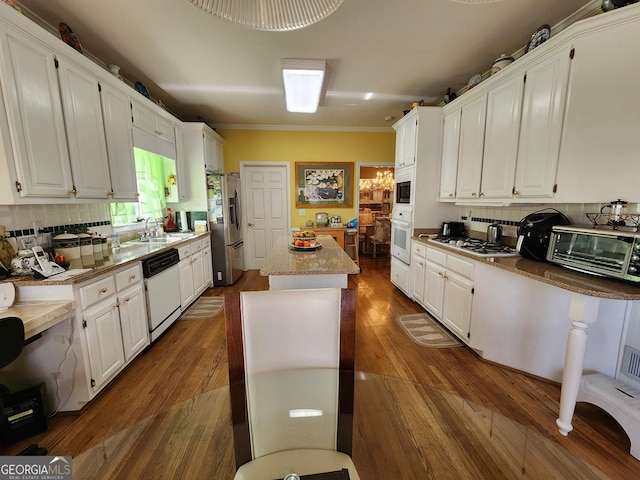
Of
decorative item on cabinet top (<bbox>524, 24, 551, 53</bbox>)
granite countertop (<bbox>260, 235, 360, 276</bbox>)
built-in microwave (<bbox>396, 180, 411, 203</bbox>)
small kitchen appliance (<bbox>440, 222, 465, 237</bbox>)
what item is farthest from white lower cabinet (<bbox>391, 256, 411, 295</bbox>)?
decorative item on cabinet top (<bbox>524, 24, 551, 53</bbox>)

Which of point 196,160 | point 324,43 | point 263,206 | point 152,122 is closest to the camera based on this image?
point 324,43

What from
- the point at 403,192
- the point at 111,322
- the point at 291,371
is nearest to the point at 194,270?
the point at 111,322

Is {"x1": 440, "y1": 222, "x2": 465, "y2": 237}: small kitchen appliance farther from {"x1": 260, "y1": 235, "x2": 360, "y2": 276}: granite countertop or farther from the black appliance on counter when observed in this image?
{"x1": 260, "y1": 235, "x2": 360, "y2": 276}: granite countertop

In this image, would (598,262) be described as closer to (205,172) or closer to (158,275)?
(158,275)

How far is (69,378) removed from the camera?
5.29 ft

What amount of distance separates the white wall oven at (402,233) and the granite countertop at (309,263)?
1208 mm

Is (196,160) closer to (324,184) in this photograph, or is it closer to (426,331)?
(324,184)

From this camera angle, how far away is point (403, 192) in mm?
3586

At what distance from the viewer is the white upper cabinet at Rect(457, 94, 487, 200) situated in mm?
2538

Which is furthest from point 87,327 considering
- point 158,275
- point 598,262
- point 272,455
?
point 598,262

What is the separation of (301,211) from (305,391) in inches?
163

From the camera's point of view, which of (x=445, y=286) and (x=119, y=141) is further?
(x=445, y=286)

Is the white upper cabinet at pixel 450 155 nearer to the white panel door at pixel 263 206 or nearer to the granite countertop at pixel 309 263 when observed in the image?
the granite countertop at pixel 309 263

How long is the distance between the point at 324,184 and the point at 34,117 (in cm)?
388
